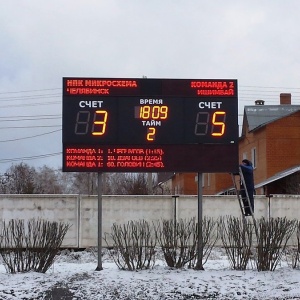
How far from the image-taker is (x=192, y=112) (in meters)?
14.5

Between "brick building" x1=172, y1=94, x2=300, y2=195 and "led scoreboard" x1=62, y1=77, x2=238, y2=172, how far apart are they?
23570mm

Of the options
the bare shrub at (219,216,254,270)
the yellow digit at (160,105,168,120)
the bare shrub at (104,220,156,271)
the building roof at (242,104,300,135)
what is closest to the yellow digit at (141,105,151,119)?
the yellow digit at (160,105,168,120)

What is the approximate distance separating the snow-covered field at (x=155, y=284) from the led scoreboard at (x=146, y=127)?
7.52 ft

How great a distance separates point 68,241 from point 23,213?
198 centimetres

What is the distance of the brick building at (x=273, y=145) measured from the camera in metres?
39.6

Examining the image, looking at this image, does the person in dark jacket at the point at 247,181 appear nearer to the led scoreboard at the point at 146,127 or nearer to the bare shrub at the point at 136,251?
the led scoreboard at the point at 146,127

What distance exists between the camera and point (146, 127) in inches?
565

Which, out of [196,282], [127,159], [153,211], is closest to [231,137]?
[127,159]

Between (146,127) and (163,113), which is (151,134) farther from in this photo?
(163,113)

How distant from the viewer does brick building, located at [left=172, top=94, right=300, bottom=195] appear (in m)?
39.6

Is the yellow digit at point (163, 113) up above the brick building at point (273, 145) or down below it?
below

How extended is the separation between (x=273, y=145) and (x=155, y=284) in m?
31.2

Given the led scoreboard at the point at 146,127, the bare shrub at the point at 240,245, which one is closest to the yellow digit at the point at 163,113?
the led scoreboard at the point at 146,127

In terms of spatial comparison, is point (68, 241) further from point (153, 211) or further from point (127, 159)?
point (127, 159)
